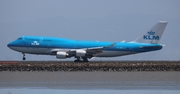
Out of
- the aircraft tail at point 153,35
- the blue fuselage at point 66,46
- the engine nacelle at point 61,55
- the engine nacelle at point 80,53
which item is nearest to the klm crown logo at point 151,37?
the aircraft tail at point 153,35

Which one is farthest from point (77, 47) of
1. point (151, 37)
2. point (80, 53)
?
point (151, 37)

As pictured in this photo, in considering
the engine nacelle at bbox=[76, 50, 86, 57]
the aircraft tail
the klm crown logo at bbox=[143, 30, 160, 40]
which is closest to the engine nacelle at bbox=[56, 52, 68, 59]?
the engine nacelle at bbox=[76, 50, 86, 57]

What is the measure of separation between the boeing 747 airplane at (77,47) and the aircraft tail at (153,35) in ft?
0.63

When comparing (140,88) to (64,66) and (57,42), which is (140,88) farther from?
(57,42)

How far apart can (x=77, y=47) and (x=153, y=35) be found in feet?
37.1

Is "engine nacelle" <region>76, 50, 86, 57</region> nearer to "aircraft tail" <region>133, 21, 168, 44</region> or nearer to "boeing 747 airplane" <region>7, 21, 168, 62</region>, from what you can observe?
"boeing 747 airplane" <region>7, 21, 168, 62</region>

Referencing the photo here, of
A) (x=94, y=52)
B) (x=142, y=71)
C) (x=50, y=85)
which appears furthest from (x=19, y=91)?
(x=94, y=52)

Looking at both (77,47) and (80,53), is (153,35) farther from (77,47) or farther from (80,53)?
(80,53)

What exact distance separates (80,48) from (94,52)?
2.23m

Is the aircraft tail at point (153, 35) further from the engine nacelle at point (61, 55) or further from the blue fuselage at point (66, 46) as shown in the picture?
the engine nacelle at point (61, 55)

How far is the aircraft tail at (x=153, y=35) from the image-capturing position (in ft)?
256

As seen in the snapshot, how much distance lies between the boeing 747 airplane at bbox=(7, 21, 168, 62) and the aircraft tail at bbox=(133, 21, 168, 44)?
0.19 m

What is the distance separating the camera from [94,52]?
74438mm

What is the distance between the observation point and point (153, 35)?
78.4m
